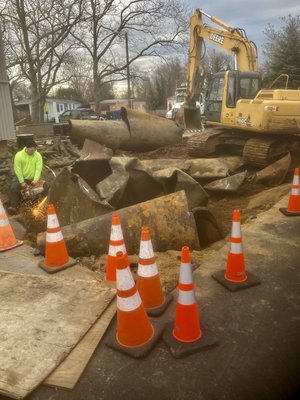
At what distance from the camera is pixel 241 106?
32.7ft

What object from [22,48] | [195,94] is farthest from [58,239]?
[22,48]

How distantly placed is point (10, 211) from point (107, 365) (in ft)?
17.4

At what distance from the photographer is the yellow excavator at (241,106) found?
930 centimetres

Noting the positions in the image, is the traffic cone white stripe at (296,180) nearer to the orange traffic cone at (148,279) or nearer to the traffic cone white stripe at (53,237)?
the orange traffic cone at (148,279)

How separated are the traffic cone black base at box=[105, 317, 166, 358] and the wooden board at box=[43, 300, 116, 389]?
74 millimetres

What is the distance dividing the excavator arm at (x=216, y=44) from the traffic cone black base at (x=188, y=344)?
33.5ft

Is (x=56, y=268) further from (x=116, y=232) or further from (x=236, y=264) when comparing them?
(x=236, y=264)

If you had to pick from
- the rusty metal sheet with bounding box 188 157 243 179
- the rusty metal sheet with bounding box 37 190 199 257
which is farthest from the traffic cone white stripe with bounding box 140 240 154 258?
the rusty metal sheet with bounding box 188 157 243 179

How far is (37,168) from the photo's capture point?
7465 mm

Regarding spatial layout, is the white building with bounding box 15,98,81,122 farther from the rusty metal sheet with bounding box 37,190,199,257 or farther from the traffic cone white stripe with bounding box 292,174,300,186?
the rusty metal sheet with bounding box 37,190,199,257

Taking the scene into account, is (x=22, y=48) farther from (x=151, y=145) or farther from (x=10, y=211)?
(x=10, y=211)

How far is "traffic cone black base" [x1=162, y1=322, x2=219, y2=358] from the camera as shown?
260 centimetres

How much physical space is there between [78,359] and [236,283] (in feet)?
5.42

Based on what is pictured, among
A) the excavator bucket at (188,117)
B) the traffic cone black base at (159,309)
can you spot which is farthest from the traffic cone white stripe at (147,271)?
the excavator bucket at (188,117)
